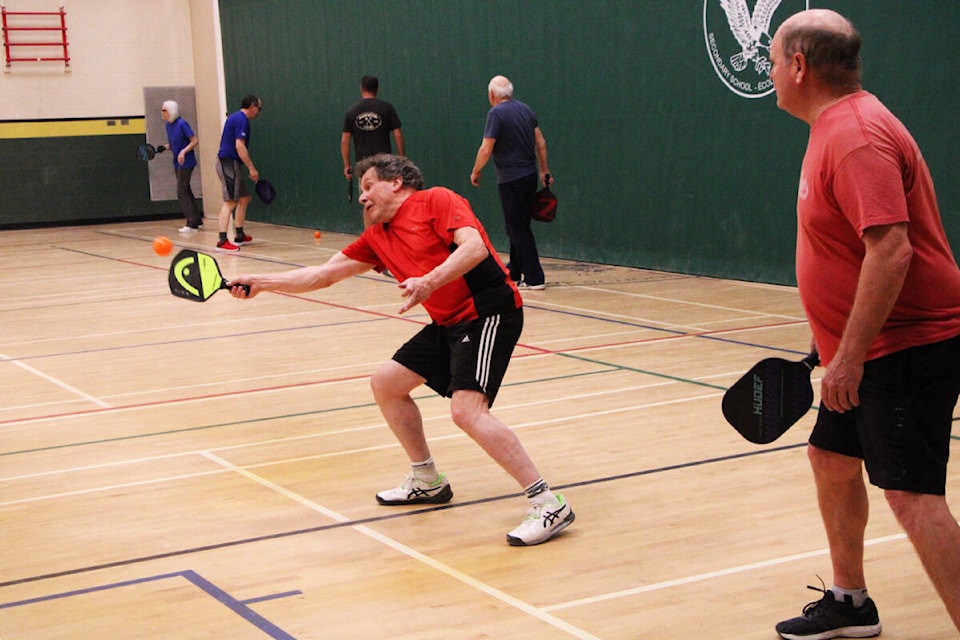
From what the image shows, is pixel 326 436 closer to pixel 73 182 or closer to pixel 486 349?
pixel 486 349

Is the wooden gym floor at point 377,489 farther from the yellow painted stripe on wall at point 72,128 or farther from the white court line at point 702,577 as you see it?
the yellow painted stripe on wall at point 72,128

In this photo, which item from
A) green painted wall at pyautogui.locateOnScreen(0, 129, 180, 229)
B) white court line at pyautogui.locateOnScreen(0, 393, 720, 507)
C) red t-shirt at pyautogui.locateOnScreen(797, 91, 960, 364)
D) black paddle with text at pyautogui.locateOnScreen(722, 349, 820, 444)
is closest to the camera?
red t-shirt at pyautogui.locateOnScreen(797, 91, 960, 364)

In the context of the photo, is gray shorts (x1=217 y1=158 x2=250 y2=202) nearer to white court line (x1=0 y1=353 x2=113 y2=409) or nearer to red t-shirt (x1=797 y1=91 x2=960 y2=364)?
white court line (x1=0 y1=353 x2=113 y2=409)

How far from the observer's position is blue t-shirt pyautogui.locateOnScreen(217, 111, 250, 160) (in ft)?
50.4

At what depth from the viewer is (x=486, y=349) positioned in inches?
185

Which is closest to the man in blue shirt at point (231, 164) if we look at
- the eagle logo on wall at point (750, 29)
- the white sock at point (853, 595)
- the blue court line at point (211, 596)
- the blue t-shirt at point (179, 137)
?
the blue t-shirt at point (179, 137)

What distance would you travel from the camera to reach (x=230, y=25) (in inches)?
782

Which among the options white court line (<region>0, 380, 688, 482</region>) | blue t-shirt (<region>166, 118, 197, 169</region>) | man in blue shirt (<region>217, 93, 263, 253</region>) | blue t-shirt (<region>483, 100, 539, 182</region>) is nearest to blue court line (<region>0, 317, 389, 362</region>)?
blue t-shirt (<region>483, 100, 539, 182</region>)

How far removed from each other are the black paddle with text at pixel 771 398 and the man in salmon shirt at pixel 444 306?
1.12 meters

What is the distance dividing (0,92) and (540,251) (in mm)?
9742

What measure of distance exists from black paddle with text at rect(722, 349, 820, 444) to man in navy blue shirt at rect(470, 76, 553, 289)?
7.43m

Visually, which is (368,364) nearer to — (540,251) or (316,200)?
(540,251)

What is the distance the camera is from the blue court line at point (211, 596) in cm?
382

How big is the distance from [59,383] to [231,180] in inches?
307
